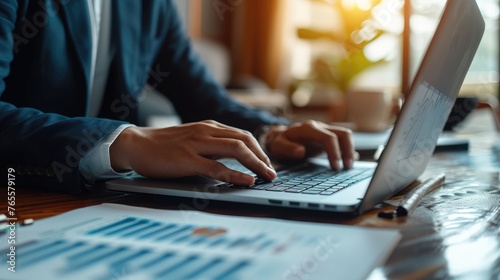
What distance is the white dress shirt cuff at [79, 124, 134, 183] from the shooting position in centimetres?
65

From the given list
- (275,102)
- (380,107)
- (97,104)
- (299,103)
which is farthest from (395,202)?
(299,103)

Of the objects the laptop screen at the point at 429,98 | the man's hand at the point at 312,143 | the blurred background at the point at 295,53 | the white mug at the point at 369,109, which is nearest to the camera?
the laptop screen at the point at 429,98

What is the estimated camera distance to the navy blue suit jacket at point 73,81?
663 mm

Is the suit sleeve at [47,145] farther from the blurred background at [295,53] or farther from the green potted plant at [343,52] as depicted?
the blurred background at [295,53]

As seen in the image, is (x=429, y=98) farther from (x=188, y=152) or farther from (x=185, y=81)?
(x=185, y=81)

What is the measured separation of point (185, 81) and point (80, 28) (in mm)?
474

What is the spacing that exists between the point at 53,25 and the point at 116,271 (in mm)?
677

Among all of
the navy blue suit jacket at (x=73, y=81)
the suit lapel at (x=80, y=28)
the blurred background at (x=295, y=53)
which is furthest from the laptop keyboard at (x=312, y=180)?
the blurred background at (x=295, y=53)

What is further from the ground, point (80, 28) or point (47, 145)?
point (80, 28)

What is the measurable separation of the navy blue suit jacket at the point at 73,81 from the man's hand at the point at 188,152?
38mm

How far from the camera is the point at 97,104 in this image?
118cm

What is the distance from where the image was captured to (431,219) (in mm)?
543

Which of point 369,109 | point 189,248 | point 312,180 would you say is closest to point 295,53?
point 369,109

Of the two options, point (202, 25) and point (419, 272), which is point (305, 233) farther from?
point (202, 25)
